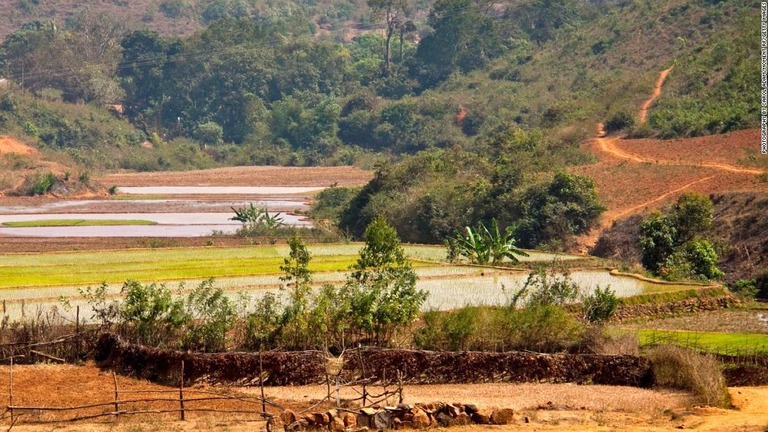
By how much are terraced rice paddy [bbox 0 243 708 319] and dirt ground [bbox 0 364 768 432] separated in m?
5.55

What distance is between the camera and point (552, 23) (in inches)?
4614

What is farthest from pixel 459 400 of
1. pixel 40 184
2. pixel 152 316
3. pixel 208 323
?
pixel 40 184

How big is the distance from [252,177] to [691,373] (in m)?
65.8

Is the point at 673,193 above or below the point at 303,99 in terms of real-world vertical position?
below

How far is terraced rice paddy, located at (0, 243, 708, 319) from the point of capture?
32.6 m

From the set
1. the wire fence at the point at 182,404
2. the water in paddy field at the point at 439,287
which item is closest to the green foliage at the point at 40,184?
the water in paddy field at the point at 439,287

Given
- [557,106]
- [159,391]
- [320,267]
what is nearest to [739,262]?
[320,267]

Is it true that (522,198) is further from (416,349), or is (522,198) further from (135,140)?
(135,140)

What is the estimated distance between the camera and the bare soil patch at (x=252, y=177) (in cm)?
8331

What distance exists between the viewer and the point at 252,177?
87.8 m

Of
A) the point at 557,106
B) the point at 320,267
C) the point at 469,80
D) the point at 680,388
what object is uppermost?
the point at 469,80

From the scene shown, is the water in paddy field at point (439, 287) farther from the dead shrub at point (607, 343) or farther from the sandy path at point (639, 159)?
the sandy path at point (639, 159)

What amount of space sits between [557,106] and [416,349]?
50257 millimetres

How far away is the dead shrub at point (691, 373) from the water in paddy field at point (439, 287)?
5.85 metres
